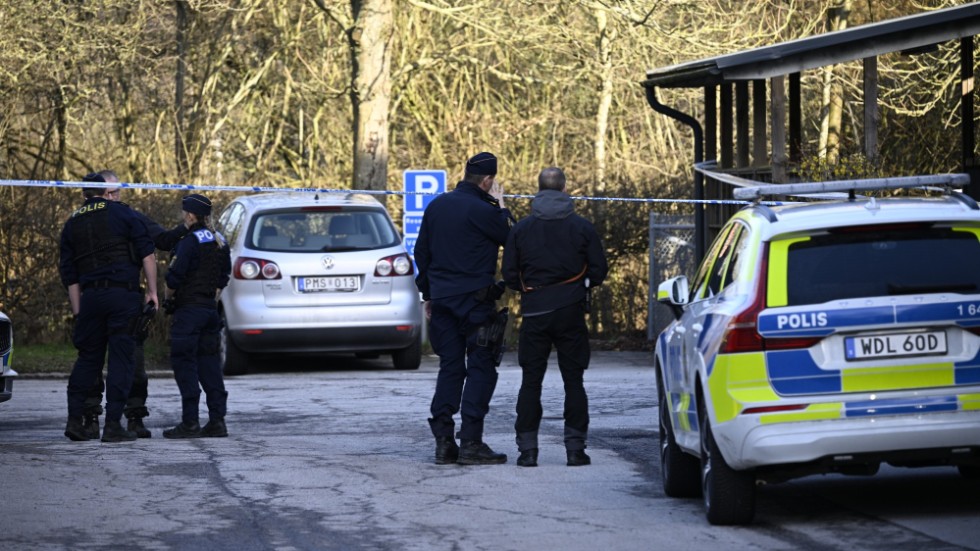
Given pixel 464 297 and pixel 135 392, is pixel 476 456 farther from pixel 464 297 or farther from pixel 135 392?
pixel 135 392

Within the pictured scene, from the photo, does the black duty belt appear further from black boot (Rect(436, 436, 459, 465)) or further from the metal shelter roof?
the metal shelter roof

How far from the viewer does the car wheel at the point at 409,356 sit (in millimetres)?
17391

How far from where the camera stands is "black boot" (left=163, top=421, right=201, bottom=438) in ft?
39.1

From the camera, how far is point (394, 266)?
55.4 feet

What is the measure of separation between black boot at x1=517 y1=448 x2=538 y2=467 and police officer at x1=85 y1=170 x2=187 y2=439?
3138 millimetres

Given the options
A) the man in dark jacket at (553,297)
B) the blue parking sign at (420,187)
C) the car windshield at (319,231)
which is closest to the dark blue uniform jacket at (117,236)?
the man in dark jacket at (553,297)

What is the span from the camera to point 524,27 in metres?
25.4

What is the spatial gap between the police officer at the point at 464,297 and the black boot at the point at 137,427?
2538 mm

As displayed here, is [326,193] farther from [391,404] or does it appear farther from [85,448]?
[85,448]

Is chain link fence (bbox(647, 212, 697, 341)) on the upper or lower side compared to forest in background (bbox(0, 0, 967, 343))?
lower

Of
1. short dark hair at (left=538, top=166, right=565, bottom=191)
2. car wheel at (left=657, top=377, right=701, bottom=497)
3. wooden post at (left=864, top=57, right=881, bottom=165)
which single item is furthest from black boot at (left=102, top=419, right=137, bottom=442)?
wooden post at (left=864, top=57, right=881, bottom=165)

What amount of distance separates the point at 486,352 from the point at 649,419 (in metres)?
2.50

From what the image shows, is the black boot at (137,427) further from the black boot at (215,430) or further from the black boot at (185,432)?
the black boot at (215,430)

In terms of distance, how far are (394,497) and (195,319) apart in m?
3.40
